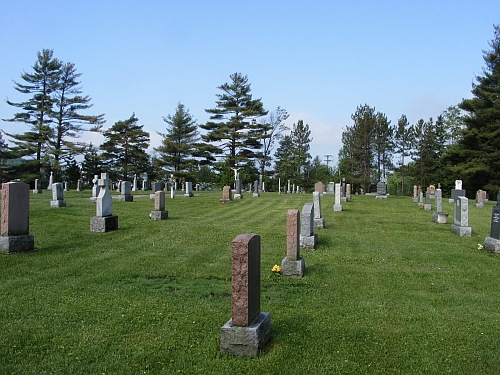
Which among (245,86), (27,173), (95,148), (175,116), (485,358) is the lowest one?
(485,358)

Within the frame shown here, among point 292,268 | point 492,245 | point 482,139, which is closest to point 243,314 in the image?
point 292,268

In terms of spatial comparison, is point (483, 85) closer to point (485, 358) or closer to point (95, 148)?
point (95, 148)

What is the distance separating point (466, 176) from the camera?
41.0m

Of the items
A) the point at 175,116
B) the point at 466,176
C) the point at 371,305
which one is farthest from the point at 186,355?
the point at 175,116

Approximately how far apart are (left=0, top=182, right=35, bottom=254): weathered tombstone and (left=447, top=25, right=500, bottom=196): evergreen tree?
130 feet

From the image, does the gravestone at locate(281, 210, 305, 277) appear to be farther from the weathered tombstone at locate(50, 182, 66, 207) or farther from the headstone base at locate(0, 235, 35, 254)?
the weathered tombstone at locate(50, 182, 66, 207)

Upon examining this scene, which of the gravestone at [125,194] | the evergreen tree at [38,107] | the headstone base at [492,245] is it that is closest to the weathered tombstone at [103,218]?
the headstone base at [492,245]

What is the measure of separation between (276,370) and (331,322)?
5.44 ft

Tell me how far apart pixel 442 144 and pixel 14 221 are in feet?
192

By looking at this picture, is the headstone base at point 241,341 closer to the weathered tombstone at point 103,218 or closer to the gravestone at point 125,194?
the weathered tombstone at point 103,218

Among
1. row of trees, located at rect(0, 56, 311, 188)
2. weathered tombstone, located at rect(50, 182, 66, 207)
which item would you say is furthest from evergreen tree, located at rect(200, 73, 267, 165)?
weathered tombstone, located at rect(50, 182, 66, 207)

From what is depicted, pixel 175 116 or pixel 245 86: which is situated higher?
pixel 245 86

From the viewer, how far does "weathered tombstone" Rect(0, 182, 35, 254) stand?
948 centimetres

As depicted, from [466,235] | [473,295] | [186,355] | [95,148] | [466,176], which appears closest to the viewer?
[186,355]
